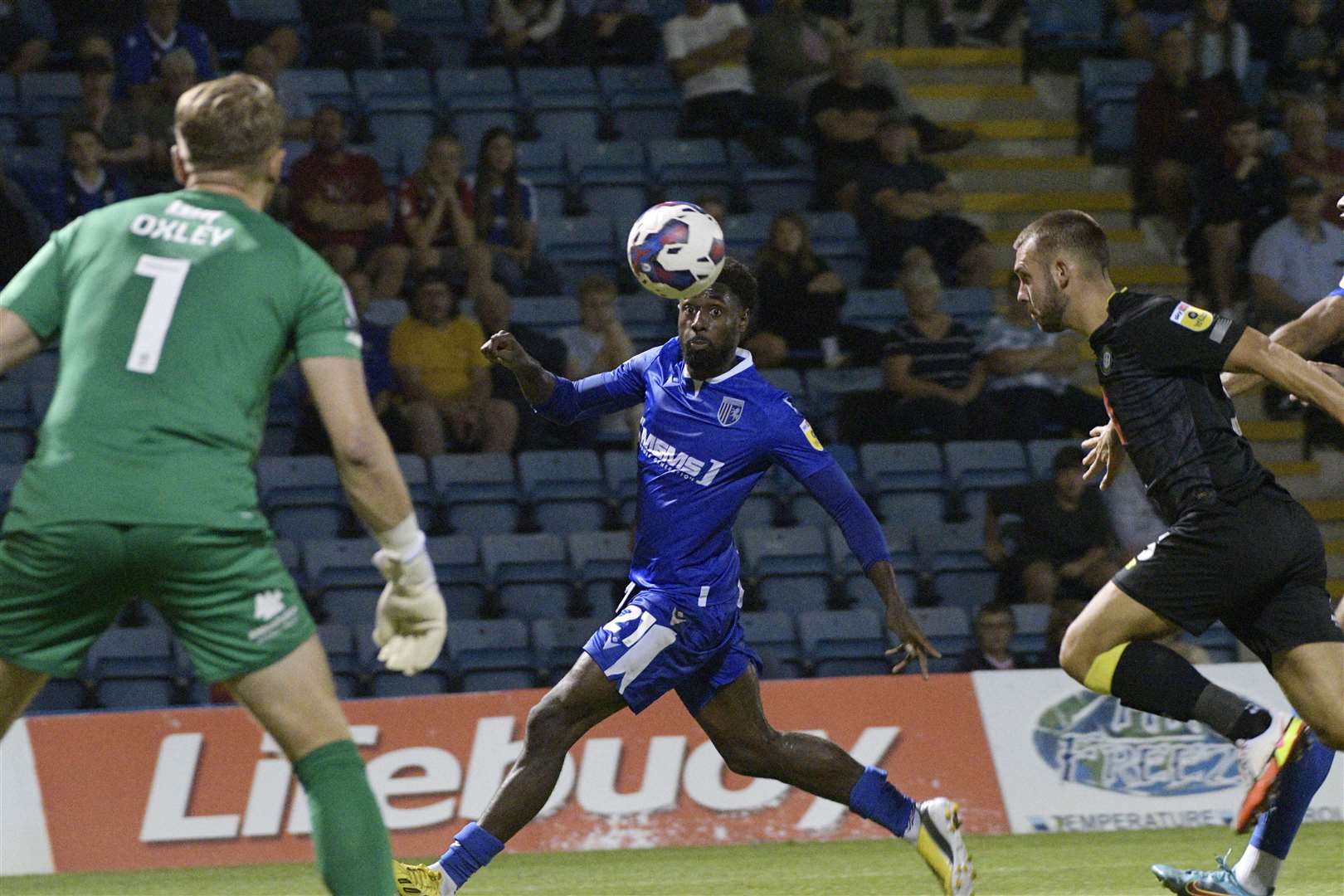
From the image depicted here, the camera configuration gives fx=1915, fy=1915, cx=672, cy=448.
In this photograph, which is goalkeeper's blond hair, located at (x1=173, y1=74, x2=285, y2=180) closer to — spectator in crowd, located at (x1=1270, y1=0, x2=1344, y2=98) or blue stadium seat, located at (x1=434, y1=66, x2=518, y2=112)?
blue stadium seat, located at (x1=434, y1=66, x2=518, y2=112)

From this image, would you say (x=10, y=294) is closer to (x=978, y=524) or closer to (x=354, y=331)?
(x=354, y=331)

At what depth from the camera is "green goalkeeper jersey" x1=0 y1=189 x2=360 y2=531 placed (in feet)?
12.8

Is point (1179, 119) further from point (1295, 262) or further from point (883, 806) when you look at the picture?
point (883, 806)

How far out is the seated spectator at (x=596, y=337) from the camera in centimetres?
1159

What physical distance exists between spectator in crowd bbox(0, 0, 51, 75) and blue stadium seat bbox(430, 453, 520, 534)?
4.55 m

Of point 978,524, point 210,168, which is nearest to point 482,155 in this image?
point 978,524

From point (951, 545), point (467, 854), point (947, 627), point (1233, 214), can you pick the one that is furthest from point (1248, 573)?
point (1233, 214)

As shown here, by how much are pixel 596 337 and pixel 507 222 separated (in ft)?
4.32

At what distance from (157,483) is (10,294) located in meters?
0.56

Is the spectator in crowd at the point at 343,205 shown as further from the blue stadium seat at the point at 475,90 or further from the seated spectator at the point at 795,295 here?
the seated spectator at the point at 795,295

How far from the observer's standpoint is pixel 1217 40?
14352mm

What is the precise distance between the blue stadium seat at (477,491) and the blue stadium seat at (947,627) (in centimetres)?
240

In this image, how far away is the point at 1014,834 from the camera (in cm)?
948

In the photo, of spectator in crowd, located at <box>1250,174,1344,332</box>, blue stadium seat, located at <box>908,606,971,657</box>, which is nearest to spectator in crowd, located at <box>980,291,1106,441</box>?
spectator in crowd, located at <box>1250,174,1344,332</box>
